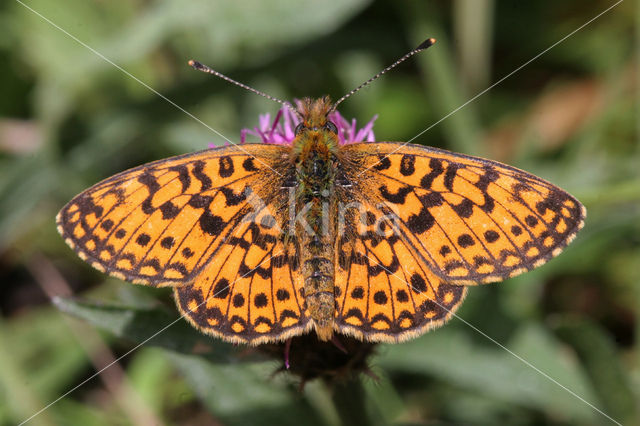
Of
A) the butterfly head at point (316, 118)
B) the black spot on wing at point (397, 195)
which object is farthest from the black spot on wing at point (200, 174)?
the black spot on wing at point (397, 195)

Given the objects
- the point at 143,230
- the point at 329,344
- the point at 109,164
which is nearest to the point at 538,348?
the point at 329,344

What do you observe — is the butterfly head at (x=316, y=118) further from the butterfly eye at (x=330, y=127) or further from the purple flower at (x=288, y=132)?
the purple flower at (x=288, y=132)

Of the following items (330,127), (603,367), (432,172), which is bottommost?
(603,367)

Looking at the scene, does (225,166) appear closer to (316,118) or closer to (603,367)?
(316,118)

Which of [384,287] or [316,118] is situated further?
[316,118]

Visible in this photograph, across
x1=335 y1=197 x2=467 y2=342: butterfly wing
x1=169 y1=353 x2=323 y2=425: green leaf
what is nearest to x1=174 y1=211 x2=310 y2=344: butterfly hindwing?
x1=335 y1=197 x2=467 y2=342: butterfly wing

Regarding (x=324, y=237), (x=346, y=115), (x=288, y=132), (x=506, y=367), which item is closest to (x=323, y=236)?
(x=324, y=237)

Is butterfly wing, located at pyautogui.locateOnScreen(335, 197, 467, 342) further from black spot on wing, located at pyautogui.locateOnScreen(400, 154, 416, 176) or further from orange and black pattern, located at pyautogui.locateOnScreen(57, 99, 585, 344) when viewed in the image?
black spot on wing, located at pyautogui.locateOnScreen(400, 154, 416, 176)

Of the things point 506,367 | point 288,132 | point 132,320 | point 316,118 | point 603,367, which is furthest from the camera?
point 506,367
